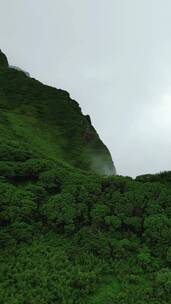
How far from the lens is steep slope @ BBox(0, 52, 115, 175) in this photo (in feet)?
221

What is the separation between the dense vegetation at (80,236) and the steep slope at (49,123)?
26.0 m

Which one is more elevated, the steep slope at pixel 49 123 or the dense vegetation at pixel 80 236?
the steep slope at pixel 49 123

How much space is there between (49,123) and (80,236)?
48.0 m

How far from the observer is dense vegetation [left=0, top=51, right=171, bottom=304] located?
2583cm

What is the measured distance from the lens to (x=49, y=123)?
77.0 m

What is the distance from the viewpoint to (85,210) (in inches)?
1267

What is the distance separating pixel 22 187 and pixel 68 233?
6.77 meters

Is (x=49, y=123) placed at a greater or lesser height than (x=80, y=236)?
greater

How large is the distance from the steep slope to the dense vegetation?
25955 millimetres

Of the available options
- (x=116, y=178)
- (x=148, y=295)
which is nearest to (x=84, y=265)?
(x=148, y=295)

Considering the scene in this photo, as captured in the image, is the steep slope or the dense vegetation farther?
the steep slope

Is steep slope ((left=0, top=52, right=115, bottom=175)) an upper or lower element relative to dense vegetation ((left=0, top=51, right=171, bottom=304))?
upper

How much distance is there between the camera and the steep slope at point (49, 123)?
221 ft

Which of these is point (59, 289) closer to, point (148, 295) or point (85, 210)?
point (148, 295)
